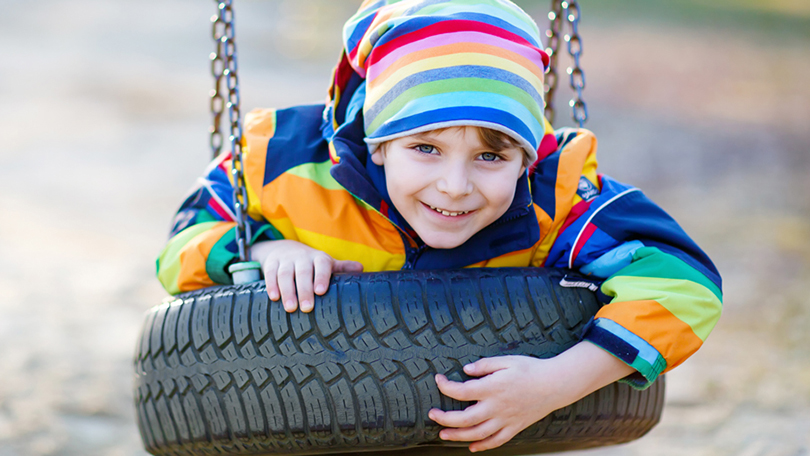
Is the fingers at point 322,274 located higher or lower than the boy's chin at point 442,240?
lower

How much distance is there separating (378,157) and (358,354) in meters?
0.45

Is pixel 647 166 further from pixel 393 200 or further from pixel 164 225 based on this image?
pixel 393 200

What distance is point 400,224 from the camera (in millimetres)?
1596

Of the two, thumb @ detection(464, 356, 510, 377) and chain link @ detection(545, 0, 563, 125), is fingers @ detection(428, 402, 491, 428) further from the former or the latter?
chain link @ detection(545, 0, 563, 125)

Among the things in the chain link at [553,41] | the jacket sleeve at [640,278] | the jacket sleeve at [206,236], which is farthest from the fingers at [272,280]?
the chain link at [553,41]

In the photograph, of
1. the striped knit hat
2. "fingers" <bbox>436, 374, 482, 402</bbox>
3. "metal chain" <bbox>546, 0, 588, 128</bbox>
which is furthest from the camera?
"metal chain" <bbox>546, 0, 588, 128</bbox>

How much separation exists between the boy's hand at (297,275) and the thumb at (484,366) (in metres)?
0.29

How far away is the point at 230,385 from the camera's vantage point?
4.55 feet

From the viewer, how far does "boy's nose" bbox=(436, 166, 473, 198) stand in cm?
140

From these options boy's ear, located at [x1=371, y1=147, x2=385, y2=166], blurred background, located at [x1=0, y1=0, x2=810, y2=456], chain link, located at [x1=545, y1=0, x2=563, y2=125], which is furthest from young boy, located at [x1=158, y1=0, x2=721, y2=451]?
blurred background, located at [x1=0, y1=0, x2=810, y2=456]

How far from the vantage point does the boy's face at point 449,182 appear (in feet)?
4.66

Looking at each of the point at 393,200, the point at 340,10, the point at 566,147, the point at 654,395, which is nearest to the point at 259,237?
the point at 393,200

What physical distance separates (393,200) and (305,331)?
0.34 m

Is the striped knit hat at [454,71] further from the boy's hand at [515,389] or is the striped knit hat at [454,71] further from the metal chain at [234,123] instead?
the boy's hand at [515,389]
